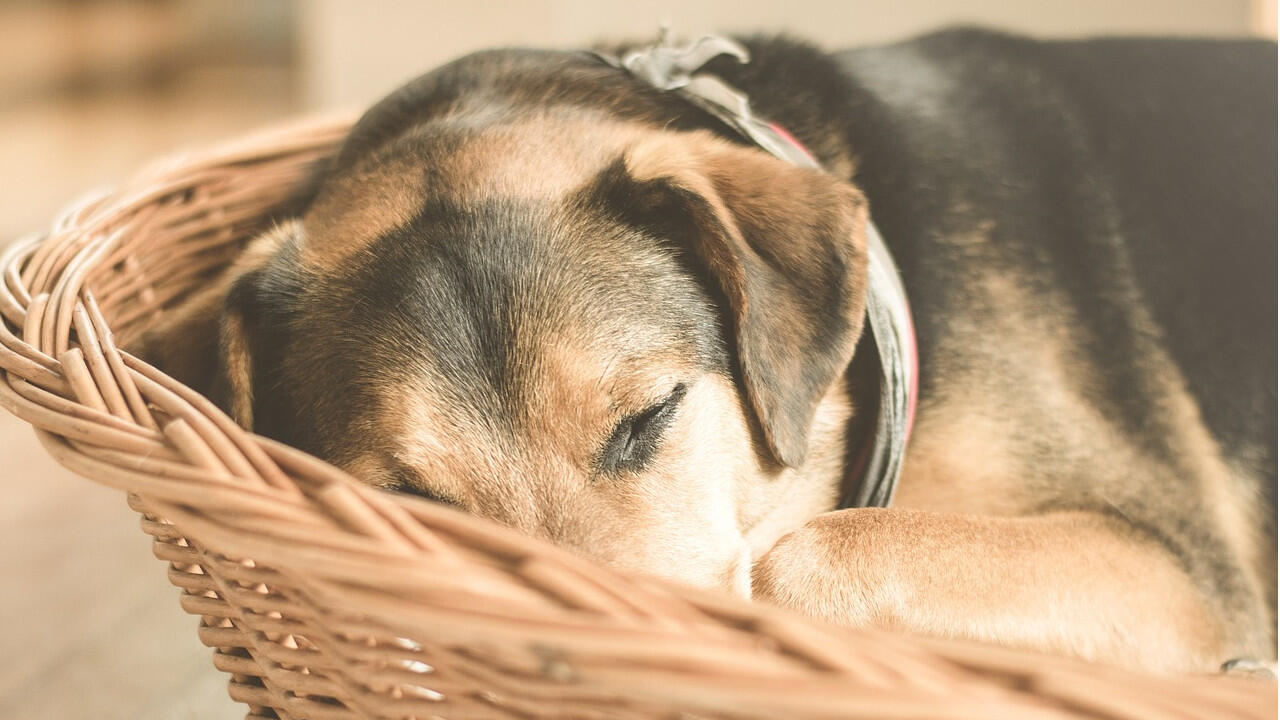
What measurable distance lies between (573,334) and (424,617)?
23.7 inches

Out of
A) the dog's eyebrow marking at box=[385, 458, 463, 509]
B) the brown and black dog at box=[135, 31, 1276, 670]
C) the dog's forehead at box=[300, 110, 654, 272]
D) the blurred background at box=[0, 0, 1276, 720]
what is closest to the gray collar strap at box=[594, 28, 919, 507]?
the brown and black dog at box=[135, 31, 1276, 670]

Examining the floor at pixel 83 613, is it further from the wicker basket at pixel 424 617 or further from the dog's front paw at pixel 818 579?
the dog's front paw at pixel 818 579

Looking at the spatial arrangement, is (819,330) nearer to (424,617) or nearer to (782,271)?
(782,271)

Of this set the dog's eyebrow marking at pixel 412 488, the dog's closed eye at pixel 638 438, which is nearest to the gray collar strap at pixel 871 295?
the dog's closed eye at pixel 638 438

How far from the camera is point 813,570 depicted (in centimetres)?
169

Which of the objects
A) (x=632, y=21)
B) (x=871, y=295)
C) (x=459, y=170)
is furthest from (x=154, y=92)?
(x=871, y=295)

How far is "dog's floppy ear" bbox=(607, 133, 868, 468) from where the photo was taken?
5.56ft

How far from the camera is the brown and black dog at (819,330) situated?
1628mm

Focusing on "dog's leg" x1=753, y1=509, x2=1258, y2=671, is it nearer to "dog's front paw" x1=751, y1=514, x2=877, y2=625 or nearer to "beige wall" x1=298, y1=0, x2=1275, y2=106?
"dog's front paw" x1=751, y1=514, x2=877, y2=625

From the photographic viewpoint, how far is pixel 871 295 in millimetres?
1833

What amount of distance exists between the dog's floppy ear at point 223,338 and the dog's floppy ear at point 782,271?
671 mm

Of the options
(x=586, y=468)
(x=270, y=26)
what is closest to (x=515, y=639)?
→ (x=586, y=468)

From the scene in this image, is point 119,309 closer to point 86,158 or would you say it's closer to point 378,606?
point 378,606

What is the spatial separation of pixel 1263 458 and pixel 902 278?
3.03 ft
